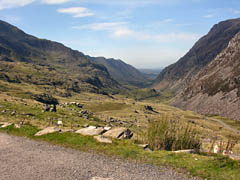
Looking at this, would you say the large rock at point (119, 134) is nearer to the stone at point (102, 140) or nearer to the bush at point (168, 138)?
the stone at point (102, 140)

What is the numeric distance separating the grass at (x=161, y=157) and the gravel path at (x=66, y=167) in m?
1.12

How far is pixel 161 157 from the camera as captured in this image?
683 inches

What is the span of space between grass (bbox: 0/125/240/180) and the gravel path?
3.69 ft

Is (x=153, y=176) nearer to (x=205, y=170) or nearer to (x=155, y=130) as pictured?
(x=205, y=170)

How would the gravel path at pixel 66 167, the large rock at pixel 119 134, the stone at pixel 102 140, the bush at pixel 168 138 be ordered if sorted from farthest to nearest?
the large rock at pixel 119 134, the stone at pixel 102 140, the bush at pixel 168 138, the gravel path at pixel 66 167

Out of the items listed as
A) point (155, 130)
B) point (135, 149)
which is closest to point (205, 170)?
point (135, 149)

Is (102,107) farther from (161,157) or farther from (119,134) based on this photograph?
(161,157)

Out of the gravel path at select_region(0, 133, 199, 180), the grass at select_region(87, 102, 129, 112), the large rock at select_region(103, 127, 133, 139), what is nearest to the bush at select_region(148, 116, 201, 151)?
the large rock at select_region(103, 127, 133, 139)

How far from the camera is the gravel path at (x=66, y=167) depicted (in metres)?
14.0

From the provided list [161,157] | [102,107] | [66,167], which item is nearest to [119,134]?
[161,157]

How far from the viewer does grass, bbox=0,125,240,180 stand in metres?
14.3

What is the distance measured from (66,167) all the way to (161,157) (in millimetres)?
7522

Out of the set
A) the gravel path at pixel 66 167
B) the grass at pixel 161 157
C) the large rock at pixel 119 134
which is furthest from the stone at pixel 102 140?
the large rock at pixel 119 134

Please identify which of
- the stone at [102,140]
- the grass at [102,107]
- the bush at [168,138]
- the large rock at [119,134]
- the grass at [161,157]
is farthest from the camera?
the grass at [102,107]
